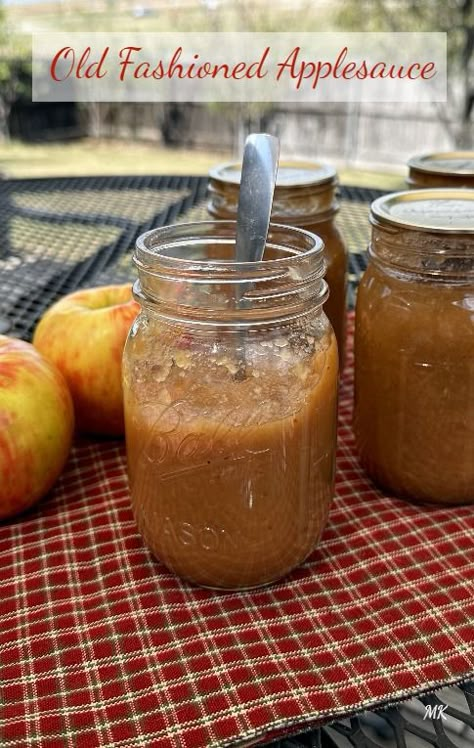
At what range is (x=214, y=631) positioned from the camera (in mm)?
638

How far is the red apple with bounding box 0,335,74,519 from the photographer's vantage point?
2.48 feet

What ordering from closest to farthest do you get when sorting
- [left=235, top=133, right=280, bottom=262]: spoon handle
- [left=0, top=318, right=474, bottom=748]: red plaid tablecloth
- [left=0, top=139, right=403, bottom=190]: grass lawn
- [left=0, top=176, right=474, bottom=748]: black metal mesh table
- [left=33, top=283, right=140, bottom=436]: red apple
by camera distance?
[left=0, top=318, right=474, bottom=748]: red plaid tablecloth → [left=235, top=133, right=280, bottom=262]: spoon handle → [left=33, top=283, right=140, bottom=436]: red apple → [left=0, top=176, right=474, bottom=748]: black metal mesh table → [left=0, top=139, right=403, bottom=190]: grass lawn

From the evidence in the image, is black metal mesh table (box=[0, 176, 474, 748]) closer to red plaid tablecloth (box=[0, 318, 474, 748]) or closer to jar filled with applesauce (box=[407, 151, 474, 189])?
red plaid tablecloth (box=[0, 318, 474, 748])

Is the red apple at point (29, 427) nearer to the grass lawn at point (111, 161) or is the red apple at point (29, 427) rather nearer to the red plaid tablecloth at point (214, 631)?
the red plaid tablecloth at point (214, 631)

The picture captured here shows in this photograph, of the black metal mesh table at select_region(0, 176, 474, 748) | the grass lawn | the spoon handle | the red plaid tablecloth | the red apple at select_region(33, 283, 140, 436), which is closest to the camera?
the red plaid tablecloth

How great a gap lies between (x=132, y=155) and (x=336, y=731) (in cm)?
844

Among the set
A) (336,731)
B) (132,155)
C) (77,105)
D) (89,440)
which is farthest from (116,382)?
(77,105)

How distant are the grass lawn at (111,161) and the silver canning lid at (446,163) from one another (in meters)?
5.25

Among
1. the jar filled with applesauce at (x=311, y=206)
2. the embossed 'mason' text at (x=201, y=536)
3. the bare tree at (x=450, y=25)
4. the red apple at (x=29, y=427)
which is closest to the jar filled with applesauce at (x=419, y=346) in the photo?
the jar filled with applesauce at (x=311, y=206)

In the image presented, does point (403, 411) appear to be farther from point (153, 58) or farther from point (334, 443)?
point (153, 58)

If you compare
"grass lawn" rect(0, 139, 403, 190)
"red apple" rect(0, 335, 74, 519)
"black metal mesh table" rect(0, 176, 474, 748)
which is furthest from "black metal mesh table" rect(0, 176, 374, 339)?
"grass lawn" rect(0, 139, 403, 190)

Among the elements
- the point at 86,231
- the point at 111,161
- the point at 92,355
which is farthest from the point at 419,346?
the point at 111,161

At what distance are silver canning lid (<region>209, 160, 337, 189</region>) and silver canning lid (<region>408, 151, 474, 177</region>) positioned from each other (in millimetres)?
136

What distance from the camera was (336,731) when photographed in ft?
1.90
